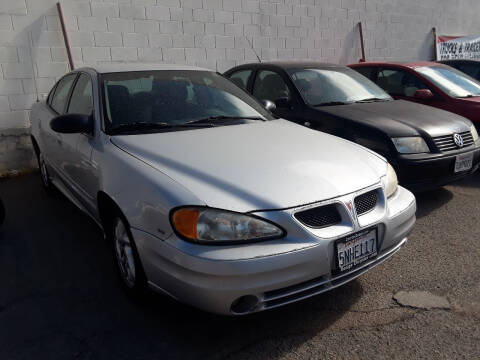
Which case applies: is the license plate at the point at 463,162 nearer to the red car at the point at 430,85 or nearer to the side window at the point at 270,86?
the red car at the point at 430,85

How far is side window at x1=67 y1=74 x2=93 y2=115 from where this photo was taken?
10.8 feet

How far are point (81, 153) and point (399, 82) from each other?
4.74 meters

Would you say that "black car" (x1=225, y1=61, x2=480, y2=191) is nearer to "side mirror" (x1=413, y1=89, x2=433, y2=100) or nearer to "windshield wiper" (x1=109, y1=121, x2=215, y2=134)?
"side mirror" (x1=413, y1=89, x2=433, y2=100)

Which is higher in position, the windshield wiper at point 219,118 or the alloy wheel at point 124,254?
the windshield wiper at point 219,118

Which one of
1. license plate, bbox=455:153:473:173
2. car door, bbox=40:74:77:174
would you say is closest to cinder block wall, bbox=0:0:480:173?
car door, bbox=40:74:77:174

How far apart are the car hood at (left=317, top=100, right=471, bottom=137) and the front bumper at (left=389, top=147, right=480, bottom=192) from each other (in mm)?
249

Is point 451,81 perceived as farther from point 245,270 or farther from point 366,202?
point 245,270

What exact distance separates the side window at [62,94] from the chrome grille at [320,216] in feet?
9.07

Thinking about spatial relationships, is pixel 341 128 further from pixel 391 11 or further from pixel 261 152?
pixel 391 11

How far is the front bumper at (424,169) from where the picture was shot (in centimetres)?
395

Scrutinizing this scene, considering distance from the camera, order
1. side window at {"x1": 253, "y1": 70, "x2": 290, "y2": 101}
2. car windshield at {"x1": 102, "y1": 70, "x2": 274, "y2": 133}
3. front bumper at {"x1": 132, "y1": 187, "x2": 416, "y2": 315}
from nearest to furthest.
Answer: front bumper at {"x1": 132, "y1": 187, "x2": 416, "y2": 315} → car windshield at {"x1": 102, "y1": 70, "x2": 274, "y2": 133} → side window at {"x1": 253, "y1": 70, "x2": 290, "y2": 101}

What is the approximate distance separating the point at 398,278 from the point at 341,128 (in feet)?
6.16

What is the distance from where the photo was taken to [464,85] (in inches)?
239

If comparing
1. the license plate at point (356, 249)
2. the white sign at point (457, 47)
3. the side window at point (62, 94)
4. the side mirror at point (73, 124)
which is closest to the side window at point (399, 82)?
the license plate at point (356, 249)
